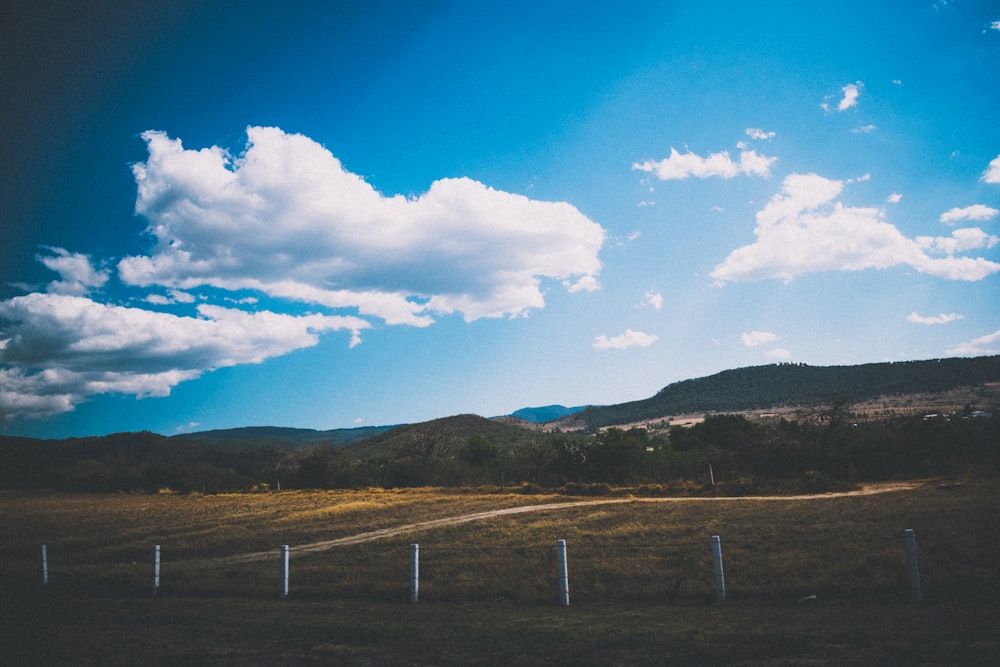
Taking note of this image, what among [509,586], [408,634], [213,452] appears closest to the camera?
[408,634]

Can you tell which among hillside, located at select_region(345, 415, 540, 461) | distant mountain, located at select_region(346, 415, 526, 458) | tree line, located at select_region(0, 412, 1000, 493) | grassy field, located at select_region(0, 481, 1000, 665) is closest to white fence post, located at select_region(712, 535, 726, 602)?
grassy field, located at select_region(0, 481, 1000, 665)

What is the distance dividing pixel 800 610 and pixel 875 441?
42.1 m

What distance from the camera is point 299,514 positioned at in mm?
35250

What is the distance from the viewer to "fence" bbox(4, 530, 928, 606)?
11359 mm

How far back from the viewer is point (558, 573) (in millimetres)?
12008

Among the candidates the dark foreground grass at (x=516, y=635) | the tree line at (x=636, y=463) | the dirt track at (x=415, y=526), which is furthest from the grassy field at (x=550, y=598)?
the tree line at (x=636, y=463)

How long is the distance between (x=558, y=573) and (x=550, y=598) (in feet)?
1.70

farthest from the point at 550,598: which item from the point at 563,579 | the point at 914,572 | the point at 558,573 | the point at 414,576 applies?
the point at 914,572

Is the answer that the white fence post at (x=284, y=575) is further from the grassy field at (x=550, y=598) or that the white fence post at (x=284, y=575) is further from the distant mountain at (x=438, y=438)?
the distant mountain at (x=438, y=438)

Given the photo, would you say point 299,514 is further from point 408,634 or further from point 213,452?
point 213,452

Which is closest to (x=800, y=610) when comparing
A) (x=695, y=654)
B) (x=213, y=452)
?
(x=695, y=654)

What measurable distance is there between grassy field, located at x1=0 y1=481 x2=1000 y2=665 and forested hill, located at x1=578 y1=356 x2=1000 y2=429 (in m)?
81.1

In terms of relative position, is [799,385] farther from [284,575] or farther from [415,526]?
[284,575]

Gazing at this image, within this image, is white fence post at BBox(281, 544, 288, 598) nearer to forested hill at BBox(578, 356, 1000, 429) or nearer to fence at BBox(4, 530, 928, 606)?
fence at BBox(4, 530, 928, 606)
